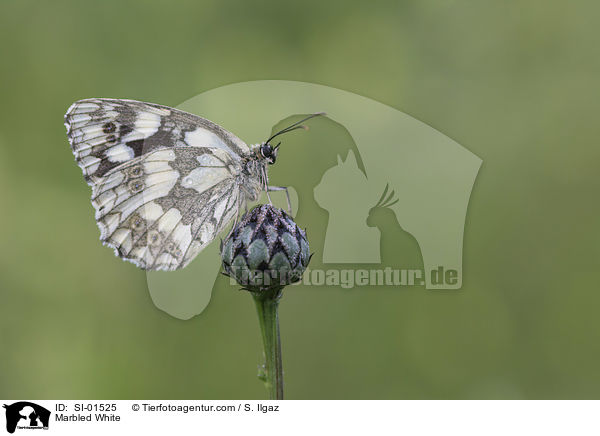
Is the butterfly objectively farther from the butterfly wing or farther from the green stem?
the green stem

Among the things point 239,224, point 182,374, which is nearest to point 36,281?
point 182,374

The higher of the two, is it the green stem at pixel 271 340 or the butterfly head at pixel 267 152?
the butterfly head at pixel 267 152

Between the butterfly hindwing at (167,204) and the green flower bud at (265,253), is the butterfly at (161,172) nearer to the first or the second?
the butterfly hindwing at (167,204)

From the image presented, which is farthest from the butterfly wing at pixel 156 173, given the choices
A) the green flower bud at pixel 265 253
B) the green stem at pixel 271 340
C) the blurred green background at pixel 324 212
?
the blurred green background at pixel 324 212
